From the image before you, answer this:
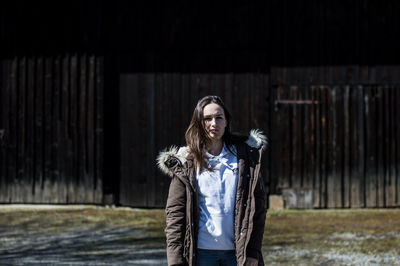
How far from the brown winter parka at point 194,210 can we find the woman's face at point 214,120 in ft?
0.55

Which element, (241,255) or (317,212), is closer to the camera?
(241,255)

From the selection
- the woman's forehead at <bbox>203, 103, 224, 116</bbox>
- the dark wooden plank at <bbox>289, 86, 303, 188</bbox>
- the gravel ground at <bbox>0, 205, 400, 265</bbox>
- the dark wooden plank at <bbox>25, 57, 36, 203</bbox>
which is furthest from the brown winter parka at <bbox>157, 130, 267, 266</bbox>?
the dark wooden plank at <bbox>25, 57, 36, 203</bbox>

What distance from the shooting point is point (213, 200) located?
3389 millimetres

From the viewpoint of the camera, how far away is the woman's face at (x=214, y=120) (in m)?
3.47

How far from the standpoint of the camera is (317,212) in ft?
35.3

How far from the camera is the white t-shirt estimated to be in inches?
132

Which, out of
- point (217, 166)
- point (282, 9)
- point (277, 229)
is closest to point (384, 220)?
point (277, 229)

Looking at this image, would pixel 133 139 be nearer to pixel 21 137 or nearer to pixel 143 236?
pixel 21 137

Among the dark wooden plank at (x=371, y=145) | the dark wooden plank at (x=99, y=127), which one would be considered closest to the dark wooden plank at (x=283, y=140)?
the dark wooden plank at (x=371, y=145)

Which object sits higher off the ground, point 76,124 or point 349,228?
point 76,124

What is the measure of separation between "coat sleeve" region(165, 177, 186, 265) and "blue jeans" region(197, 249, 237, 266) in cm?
11

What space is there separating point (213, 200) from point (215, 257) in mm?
312

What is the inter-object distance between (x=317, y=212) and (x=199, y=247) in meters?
7.73

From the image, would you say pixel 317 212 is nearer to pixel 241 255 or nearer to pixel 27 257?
pixel 27 257
